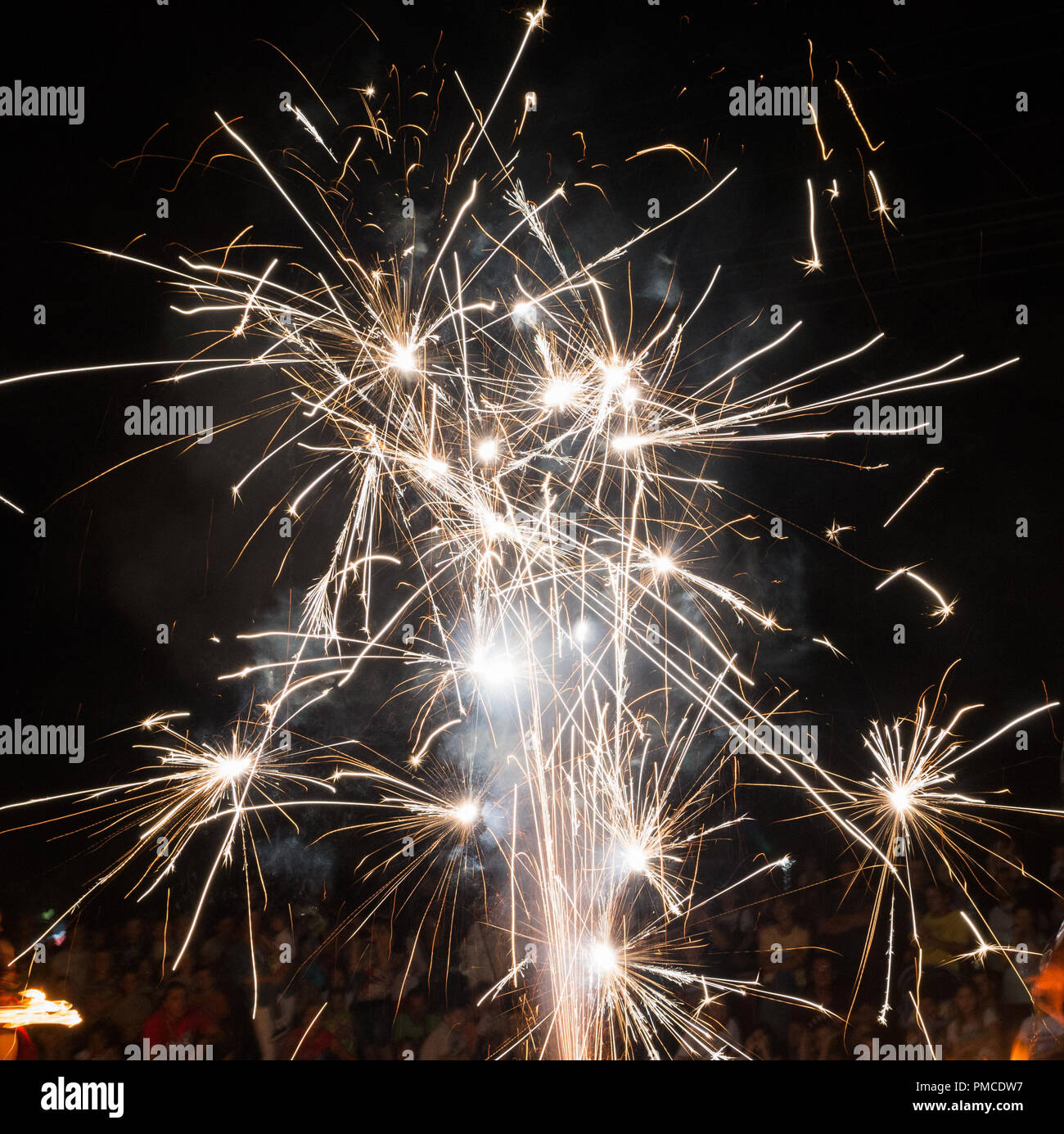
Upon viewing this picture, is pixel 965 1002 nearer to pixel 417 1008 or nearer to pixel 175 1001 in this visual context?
pixel 417 1008

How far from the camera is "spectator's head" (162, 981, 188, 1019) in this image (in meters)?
2.09

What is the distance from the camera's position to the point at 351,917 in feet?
6.97

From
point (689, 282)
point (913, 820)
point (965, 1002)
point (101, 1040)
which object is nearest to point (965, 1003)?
point (965, 1002)

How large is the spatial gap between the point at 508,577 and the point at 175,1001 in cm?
168

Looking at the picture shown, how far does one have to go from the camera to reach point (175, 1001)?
209 centimetres

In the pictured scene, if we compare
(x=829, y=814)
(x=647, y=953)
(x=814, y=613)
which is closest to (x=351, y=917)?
(x=647, y=953)

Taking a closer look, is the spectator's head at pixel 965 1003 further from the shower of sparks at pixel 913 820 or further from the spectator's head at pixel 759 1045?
the spectator's head at pixel 759 1045

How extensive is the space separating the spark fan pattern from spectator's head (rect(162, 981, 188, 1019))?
11 cm

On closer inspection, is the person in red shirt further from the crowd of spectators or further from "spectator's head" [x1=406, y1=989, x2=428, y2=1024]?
"spectator's head" [x1=406, y1=989, x2=428, y2=1024]

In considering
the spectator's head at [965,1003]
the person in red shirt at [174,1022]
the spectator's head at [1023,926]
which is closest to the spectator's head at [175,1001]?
the person in red shirt at [174,1022]

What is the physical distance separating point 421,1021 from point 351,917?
39 centimetres

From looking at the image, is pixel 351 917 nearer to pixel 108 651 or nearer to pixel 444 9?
pixel 108 651

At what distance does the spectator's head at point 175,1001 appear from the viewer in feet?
6.85

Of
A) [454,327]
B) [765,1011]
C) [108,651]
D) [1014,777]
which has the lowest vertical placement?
[765,1011]
